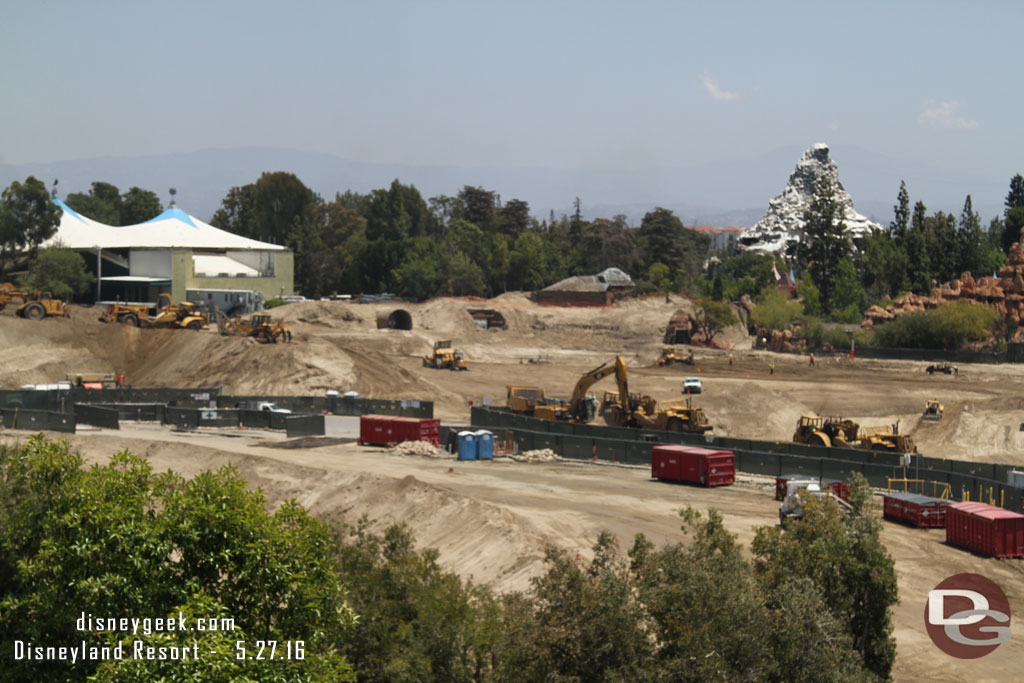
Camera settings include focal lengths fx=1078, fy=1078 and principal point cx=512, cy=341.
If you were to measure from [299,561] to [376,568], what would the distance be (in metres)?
6.67

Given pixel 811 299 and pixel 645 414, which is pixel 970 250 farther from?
pixel 645 414

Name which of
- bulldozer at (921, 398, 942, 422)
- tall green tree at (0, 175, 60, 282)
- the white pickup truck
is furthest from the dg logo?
tall green tree at (0, 175, 60, 282)

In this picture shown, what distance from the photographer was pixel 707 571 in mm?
19953

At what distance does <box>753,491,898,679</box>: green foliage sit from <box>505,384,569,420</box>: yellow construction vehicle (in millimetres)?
36635

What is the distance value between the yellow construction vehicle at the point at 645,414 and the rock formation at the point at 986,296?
50.7m

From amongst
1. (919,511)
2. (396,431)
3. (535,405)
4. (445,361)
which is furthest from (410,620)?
(445,361)

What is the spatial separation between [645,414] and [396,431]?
42.9 feet

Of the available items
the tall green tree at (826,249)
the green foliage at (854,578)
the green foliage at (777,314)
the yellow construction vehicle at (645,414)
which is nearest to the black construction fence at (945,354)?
the green foliage at (777,314)

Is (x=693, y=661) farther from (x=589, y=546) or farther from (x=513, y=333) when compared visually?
(x=513, y=333)

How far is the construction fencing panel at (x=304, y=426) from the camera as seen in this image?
55.9 metres

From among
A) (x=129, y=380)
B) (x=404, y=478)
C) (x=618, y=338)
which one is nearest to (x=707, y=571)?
(x=404, y=478)

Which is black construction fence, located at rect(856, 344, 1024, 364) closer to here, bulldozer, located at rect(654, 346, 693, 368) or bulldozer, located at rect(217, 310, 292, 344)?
bulldozer, located at rect(654, 346, 693, 368)

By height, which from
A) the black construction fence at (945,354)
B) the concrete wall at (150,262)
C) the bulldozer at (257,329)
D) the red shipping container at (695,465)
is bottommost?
the red shipping container at (695,465)

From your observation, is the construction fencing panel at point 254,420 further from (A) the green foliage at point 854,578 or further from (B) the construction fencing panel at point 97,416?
(A) the green foliage at point 854,578
